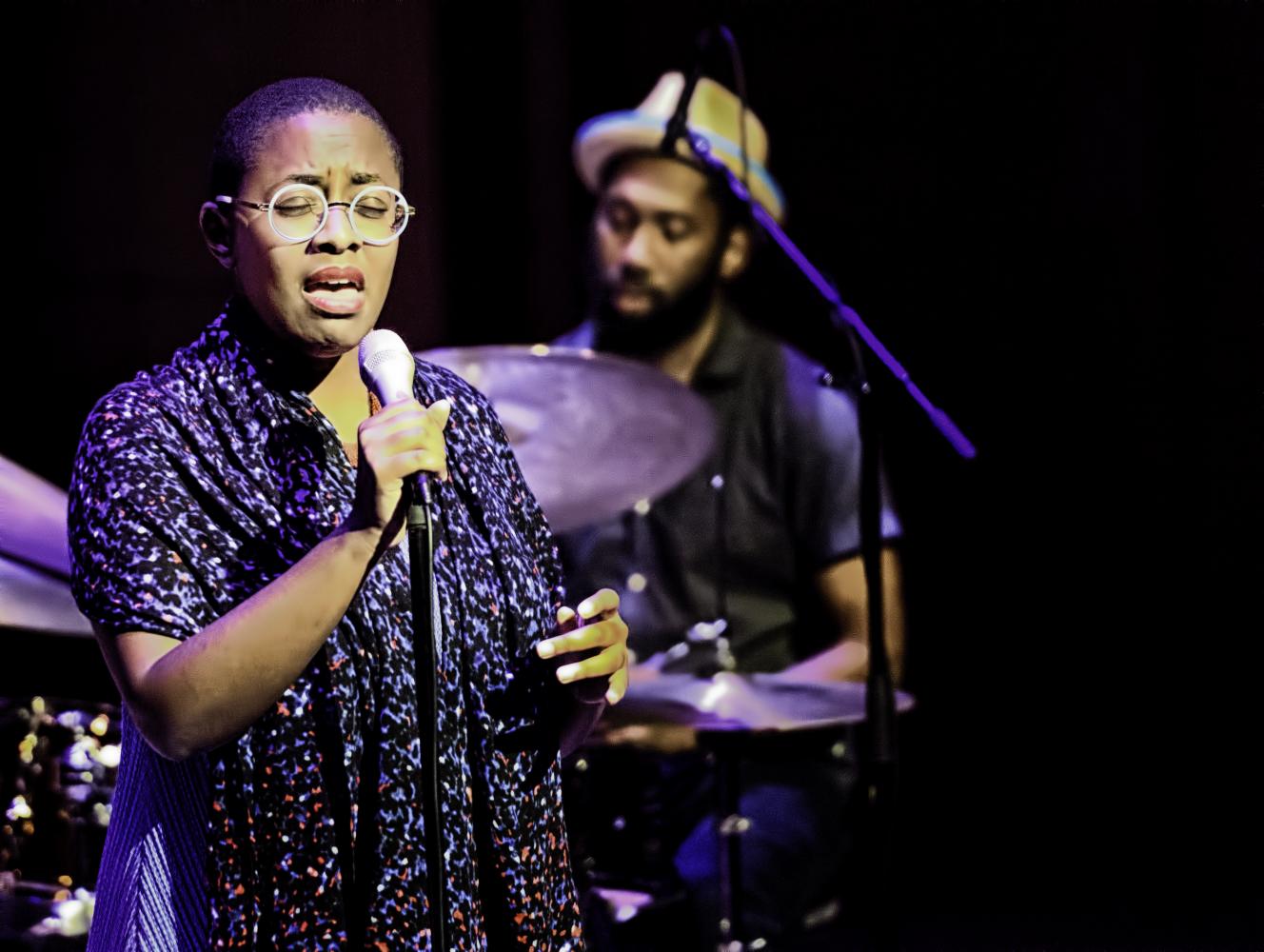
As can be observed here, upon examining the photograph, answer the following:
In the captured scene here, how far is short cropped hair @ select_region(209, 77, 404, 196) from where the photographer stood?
1.62m

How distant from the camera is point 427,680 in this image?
4.54 ft

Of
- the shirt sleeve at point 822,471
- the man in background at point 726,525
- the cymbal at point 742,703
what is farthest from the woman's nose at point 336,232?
the shirt sleeve at point 822,471

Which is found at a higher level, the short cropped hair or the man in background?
the short cropped hair

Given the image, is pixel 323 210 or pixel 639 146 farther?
pixel 639 146

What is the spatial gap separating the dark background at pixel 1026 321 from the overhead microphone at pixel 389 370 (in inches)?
95.2

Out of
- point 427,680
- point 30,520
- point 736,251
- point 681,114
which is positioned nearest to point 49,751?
point 30,520

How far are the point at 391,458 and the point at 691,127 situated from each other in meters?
2.73

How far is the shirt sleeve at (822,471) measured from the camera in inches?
146

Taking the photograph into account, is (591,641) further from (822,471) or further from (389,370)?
(822,471)

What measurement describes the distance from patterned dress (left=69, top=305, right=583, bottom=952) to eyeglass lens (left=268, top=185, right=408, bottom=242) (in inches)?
5.1

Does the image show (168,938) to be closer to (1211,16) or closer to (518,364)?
(518,364)

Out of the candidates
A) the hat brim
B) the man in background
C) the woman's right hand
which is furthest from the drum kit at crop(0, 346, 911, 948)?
the woman's right hand

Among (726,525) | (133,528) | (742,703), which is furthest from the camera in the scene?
(726,525)

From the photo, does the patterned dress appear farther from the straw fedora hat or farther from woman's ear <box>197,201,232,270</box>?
the straw fedora hat
